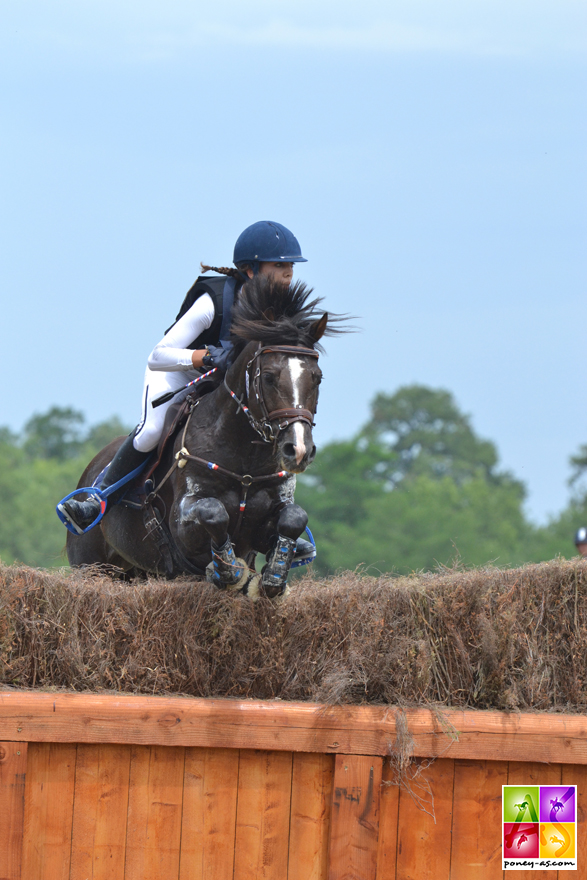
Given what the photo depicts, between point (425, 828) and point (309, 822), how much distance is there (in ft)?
1.46

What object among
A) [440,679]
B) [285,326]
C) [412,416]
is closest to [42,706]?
[440,679]

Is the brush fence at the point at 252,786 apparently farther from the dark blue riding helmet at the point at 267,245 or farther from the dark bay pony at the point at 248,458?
the dark blue riding helmet at the point at 267,245

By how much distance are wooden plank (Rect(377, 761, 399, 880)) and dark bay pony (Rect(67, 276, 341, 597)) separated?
0.98 metres

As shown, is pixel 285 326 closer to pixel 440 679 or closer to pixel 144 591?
pixel 144 591

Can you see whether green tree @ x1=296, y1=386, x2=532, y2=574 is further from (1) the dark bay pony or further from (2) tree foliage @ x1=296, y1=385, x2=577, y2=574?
(1) the dark bay pony

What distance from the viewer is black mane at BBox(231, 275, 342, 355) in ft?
15.6

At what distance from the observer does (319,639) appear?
424 cm

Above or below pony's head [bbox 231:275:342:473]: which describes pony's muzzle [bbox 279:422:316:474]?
below

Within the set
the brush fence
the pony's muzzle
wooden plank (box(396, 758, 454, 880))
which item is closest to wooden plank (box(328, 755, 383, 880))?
the brush fence

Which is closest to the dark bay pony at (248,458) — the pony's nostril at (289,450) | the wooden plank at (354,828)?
the pony's nostril at (289,450)

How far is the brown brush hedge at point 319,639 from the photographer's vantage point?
406cm

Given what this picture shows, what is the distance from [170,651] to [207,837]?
75cm

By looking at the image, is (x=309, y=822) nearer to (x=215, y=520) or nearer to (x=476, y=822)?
(x=476, y=822)

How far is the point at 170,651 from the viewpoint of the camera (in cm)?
416
